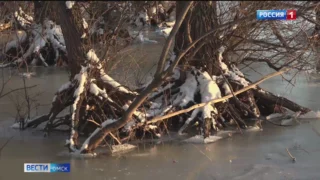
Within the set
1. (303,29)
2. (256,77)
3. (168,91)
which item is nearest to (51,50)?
(256,77)

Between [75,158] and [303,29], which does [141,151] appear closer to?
[75,158]

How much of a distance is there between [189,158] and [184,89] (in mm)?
1697

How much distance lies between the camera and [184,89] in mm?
8570

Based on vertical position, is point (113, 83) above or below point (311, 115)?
above

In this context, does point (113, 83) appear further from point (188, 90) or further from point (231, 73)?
point (231, 73)

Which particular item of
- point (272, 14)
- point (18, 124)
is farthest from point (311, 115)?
point (18, 124)

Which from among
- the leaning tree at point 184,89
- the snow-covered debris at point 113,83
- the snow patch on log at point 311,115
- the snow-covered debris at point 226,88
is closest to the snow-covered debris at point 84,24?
the leaning tree at point 184,89

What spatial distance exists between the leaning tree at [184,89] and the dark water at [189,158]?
329 millimetres

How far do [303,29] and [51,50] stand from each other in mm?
8492

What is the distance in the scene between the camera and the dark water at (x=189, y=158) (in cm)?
646

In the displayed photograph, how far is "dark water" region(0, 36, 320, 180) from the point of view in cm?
646

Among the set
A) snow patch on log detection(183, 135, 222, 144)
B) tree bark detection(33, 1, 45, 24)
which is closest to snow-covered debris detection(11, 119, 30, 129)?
tree bark detection(33, 1, 45, 24)

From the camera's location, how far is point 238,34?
8.76 meters

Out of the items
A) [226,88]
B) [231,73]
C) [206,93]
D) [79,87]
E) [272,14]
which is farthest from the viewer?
[231,73]
